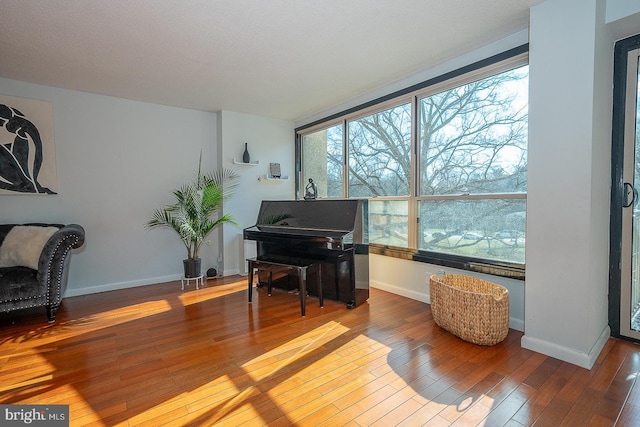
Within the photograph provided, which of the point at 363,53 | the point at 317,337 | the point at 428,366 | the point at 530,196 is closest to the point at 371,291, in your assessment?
the point at 317,337

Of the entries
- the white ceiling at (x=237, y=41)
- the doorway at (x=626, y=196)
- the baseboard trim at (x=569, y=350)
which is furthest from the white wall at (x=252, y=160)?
the doorway at (x=626, y=196)

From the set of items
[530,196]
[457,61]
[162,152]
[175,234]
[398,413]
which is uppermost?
[457,61]

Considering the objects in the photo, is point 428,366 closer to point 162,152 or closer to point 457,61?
point 457,61

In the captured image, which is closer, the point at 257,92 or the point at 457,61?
the point at 457,61

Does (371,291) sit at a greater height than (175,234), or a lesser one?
lesser

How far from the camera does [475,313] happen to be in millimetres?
2223

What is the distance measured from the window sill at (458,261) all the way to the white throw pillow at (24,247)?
10.8 ft

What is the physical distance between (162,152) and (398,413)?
3.98 m

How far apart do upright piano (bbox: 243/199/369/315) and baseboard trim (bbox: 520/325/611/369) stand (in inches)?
57.2

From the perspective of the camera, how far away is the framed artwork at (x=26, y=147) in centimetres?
317

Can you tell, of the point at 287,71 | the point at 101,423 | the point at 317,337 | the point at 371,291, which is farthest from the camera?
the point at 371,291

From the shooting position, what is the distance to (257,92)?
366cm

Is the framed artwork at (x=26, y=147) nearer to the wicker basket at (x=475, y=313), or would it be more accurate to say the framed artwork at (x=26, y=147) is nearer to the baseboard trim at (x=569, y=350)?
the wicker basket at (x=475, y=313)

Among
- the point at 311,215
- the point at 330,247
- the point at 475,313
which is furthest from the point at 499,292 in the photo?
the point at 311,215
